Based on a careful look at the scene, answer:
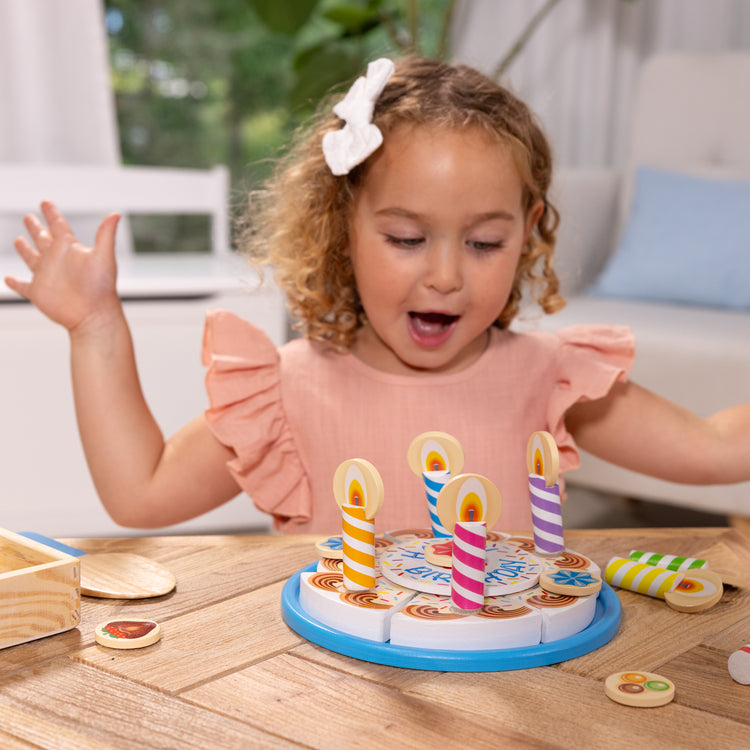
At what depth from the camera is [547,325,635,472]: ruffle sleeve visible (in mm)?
1060

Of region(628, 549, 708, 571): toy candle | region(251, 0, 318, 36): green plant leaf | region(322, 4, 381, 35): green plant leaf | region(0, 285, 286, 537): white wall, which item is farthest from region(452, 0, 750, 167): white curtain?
region(628, 549, 708, 571): toy candle

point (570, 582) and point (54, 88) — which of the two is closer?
point (570, 582)

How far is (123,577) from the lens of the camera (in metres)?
0.72

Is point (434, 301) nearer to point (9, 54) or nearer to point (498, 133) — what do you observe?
point (498, 133)

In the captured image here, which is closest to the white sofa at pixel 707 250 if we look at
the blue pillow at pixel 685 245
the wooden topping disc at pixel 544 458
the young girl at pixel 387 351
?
the blue pillow at pixel 685 245

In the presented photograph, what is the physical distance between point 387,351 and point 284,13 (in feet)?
6.40

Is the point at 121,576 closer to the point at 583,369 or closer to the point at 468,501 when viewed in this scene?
the point at 468,501

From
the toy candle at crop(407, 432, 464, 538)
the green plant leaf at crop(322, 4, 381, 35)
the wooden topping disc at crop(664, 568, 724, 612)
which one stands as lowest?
the wooden topping disc at crop(664, 568, 724, 612)

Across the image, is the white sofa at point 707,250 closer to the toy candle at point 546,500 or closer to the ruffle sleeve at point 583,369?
the ruffle sleeve at point 583,369

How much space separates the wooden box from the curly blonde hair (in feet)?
1.82

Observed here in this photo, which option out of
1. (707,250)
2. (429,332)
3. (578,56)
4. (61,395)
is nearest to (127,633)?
(429,332)

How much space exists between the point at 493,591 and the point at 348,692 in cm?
13

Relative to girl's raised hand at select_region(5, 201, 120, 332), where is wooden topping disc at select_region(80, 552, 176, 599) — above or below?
below

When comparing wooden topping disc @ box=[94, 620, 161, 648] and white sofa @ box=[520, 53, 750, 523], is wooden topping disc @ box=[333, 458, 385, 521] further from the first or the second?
white sofa @ box=[520, 53, 750, 523]
